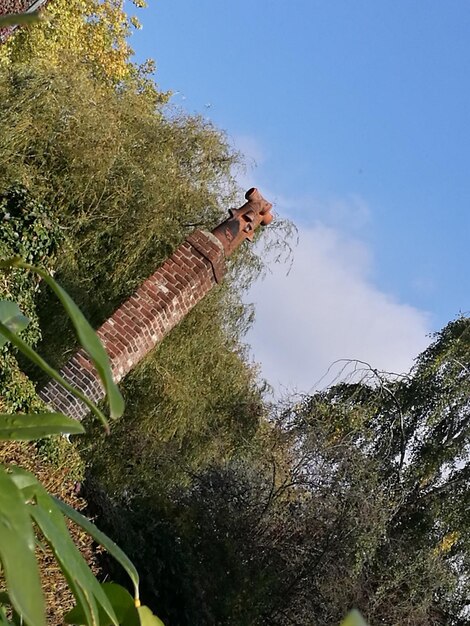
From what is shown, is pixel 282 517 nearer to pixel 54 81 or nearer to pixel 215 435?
pixel 215 435

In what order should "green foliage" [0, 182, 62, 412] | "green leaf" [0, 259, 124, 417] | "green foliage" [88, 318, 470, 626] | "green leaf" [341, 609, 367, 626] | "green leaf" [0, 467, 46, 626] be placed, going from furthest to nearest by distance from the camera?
"green foliage" [88, 318, 470, 626] < "green foliage" [0, 182, 62, 412] < "green leaf" [0, 259, 124, 417] < "green leaf" [341, 609, 367, 626] < "green leaf" [0, 467, 46, 626]

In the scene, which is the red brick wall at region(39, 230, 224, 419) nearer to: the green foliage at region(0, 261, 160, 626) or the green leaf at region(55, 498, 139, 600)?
the green leaf at region(55, 498, 139, 600)

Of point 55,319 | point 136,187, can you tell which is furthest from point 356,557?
point 136,187

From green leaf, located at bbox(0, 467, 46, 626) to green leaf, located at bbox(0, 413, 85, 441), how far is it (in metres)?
0.27

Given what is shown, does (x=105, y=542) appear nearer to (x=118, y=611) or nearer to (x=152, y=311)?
(x=118, y=611)

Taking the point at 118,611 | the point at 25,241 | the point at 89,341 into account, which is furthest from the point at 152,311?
the point at 89,341

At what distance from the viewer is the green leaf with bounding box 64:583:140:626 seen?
1134 mm

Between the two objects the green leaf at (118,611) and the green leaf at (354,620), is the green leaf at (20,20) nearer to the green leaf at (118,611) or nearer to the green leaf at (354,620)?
the green leaf at (354,620)

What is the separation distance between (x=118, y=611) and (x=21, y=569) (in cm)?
56

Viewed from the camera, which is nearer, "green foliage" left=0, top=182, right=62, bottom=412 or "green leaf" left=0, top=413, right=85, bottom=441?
"green leaf" left=0, top=413, right=85, bottom=441

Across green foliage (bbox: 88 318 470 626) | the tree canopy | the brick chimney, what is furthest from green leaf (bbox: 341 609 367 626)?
green foliage (bbox: 88 318 470 626)

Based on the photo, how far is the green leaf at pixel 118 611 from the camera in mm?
1134

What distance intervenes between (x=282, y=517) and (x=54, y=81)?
626cm

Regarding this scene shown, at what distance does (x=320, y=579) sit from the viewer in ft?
33.7
